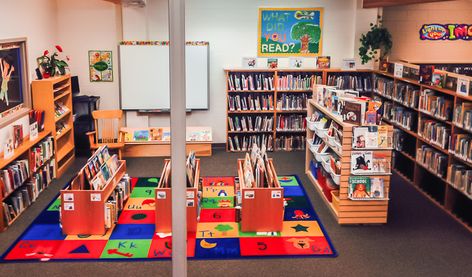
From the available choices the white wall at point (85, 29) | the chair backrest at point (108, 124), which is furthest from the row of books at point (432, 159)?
the white wall at point (85, 29)

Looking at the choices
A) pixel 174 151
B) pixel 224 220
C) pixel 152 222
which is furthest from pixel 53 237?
pixel 174 151

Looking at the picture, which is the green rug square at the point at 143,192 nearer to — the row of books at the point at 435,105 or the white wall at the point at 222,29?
the white wall at the point at 222,29

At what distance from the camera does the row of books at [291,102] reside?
34.9 ft

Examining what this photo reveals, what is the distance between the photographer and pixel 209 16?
1048cm

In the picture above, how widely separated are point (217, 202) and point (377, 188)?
2.28 meters

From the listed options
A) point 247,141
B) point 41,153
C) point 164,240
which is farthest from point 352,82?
point 41,153

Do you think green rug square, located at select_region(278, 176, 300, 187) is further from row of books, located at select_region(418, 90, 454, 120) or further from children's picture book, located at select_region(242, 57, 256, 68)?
children's picture book, located at select_region(242, 57, 256, 68)

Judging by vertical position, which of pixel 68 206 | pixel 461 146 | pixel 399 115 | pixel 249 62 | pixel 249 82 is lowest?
pixel 68 206

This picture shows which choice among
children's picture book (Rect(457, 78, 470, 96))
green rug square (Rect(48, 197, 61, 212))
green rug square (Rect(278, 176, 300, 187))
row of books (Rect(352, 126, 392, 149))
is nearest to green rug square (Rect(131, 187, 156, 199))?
green rug square (Rect(48, 197, 61, 212))

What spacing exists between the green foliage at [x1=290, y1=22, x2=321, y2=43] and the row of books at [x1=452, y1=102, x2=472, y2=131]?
4.17m

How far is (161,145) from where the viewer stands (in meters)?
10.2

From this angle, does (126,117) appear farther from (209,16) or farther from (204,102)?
(209,16)

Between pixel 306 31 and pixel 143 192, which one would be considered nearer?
pixel 143 192

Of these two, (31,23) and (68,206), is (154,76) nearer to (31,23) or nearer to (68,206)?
(31,23)
